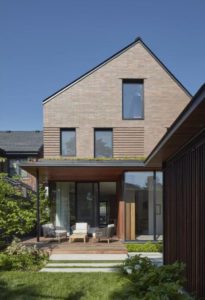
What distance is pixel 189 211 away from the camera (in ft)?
22.9

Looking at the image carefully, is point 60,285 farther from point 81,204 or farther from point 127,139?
point 127,139

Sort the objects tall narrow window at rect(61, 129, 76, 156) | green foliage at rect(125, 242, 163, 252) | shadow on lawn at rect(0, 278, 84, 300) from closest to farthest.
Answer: shadow on lawn at rect(0, 278, 84, 300), green foliage at rect(125, 242, 163, 252), tall narrow window at rect(61, 129, 76, 156)

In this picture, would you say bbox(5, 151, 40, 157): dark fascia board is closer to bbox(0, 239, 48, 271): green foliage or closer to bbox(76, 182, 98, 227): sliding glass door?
bbox(76, 182, 98, 227): sliding glass door

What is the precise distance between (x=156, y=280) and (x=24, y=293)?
2733mm

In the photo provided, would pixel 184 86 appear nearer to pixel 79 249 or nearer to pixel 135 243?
pixel 135 243

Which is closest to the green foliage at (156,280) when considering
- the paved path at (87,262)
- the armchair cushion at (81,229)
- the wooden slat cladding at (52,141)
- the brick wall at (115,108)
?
the paved path at (87,262)

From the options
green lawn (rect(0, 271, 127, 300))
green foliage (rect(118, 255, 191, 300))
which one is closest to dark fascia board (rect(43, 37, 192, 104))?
green lawn (rect(0, 271, 127, 300))

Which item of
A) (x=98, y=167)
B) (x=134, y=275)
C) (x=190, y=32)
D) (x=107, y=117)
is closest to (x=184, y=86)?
(x=107, y=117)

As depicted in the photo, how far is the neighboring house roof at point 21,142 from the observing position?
24.2 m

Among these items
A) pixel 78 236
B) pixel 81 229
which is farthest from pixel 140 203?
pixel 81 229

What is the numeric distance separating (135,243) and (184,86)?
880 cm

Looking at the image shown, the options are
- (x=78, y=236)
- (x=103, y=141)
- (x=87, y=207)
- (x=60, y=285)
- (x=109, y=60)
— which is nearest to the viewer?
(x=60, y=285)

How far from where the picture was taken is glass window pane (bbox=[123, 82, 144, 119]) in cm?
1906

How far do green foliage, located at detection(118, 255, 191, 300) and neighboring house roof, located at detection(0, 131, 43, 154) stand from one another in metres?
16.6
